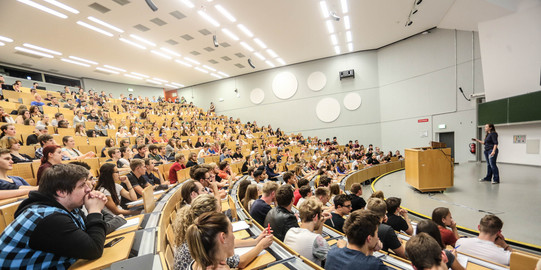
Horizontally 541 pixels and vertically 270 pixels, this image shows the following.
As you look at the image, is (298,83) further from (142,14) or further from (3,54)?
(3,54)

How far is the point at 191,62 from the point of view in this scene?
12.3 m

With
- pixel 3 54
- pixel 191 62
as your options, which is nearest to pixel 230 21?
pixel 191 62

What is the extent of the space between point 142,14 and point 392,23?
9.92 m

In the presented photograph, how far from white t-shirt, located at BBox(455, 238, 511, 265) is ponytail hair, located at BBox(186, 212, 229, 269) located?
2.56 m

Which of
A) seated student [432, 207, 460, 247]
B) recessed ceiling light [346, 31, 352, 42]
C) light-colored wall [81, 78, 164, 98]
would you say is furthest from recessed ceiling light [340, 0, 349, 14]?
light-colored wall [81, 78, 164, 98]

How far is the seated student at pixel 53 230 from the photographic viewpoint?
1.12 m

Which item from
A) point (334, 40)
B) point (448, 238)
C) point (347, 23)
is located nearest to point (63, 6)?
point (347, 23)

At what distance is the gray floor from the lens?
3.17m

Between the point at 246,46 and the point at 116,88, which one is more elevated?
the point at 246,46

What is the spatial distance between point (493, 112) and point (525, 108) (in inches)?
48.1

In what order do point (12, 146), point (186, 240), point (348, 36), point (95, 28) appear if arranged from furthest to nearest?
point (348, 36), point (95, 28), point (12, 146), point (186, 240)

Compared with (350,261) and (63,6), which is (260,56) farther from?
(350,261)

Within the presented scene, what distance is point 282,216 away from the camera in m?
2.20

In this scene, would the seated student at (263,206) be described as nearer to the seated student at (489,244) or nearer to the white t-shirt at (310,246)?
the white t-shirt at (310,246)
